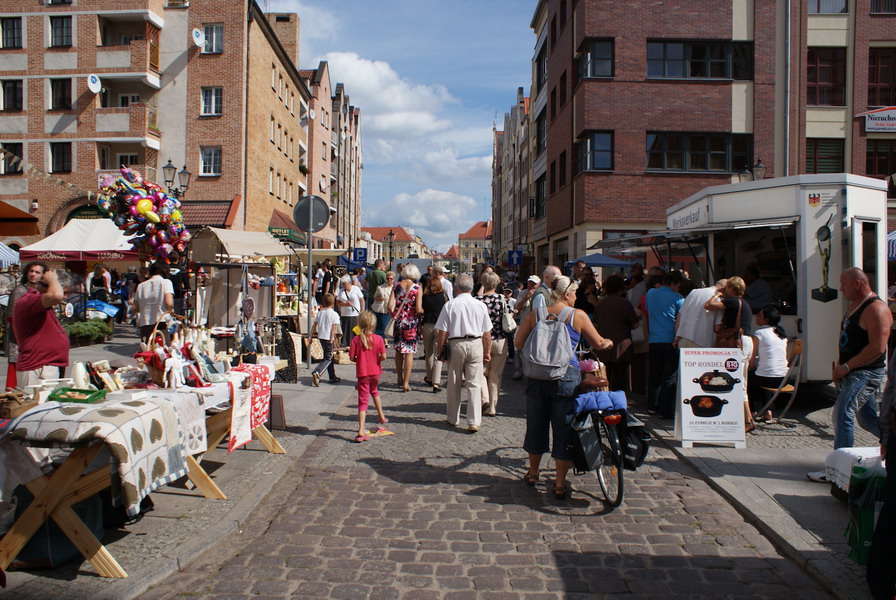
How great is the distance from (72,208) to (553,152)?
70.8 feet

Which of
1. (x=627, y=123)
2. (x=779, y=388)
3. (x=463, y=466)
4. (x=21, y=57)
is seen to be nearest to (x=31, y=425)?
(x=463, y=466)

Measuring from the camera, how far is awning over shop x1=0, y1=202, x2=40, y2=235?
8453 mm

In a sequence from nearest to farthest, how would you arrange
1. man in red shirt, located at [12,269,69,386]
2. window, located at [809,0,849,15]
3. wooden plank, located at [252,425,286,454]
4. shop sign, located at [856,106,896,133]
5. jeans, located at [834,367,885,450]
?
jeans, located at [834,367,885,450]
man in red shirt, located at [12,269,69,386]
wooden plank, located at [252,425,286,454]
shop sign, located at [856,106,896,133]
window, located at [809,0,849,15]

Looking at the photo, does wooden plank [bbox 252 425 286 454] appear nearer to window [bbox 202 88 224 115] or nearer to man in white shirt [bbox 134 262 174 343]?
man in white shirt [bbox 134 262 174 343]

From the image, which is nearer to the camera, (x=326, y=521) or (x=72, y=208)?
(x=326, y=521)

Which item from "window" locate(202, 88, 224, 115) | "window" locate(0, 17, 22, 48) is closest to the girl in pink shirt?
"window" locate(202, 88, 224, 115)

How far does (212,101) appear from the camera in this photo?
29.5 m

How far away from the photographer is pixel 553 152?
30969 mm

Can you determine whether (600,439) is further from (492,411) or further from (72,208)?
(72,208)

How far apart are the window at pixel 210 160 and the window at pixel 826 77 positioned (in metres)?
24.2

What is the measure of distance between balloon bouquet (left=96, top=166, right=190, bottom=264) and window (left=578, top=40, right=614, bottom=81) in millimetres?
18853

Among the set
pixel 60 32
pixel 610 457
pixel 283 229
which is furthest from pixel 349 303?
pixel 60 32

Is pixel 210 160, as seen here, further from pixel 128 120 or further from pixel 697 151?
pixel 697 151

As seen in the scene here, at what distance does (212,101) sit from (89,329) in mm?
17209
